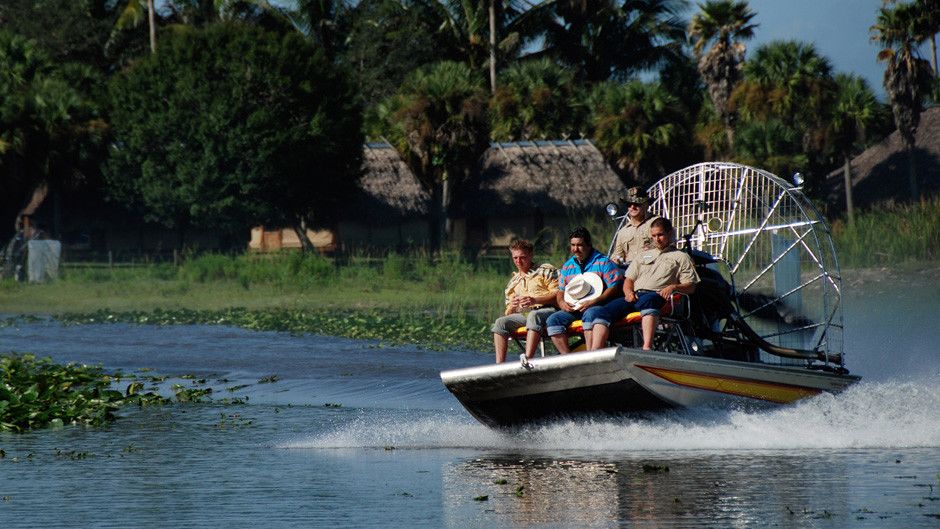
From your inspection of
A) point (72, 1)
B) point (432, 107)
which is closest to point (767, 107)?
point (432, 107)

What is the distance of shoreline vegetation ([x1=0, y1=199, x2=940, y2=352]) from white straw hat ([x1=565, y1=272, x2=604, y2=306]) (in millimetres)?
10448

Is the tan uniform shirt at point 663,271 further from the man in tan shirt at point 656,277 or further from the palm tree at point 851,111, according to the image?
the palm tree at point 851,111

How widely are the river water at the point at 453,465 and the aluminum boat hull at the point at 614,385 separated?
8.5 inches

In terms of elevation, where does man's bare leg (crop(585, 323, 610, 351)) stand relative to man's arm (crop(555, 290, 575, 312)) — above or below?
below

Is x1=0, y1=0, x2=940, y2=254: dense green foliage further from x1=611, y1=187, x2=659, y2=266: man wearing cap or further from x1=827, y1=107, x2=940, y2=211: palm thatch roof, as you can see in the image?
x1=611, y1=187, x2=659, y2=266: man wearing cap

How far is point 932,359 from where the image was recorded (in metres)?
21.9

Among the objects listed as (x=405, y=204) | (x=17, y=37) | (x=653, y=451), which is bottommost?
(x=653, y=451)

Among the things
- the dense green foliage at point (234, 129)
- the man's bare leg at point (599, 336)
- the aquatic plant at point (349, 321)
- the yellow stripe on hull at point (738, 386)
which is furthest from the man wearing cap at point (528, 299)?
the dense green foliage at point (234, 129)

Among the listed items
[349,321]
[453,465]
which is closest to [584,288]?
[453,465]

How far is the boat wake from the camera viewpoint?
13031mm

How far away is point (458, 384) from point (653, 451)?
6.02ft

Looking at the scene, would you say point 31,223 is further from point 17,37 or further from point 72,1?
point 72,1

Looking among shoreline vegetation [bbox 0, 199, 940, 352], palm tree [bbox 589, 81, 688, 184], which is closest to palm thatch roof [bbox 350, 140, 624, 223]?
palm tree [bbox 589, 81, 688, 184]

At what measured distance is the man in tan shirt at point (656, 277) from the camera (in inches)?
500
